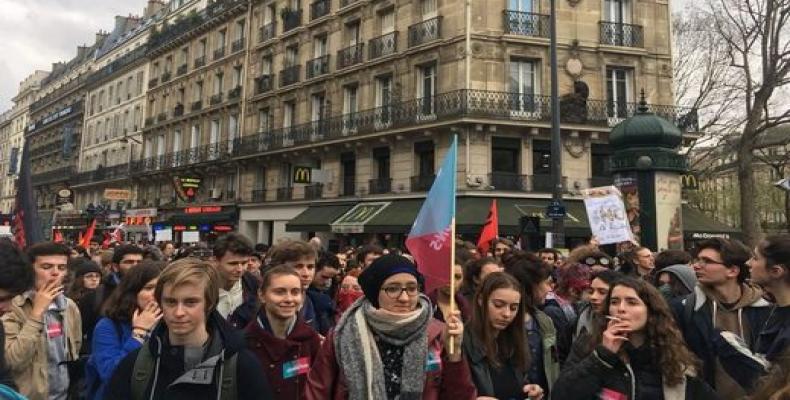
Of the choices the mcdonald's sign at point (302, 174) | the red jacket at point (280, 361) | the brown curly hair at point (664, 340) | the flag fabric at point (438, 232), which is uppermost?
the mcdonald's sign at point (302, 174)

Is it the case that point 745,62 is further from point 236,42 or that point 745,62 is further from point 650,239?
point 236,42

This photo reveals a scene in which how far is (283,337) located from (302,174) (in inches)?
831

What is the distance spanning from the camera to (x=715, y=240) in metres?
4.13

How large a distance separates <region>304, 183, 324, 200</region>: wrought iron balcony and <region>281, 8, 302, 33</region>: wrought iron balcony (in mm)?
8034

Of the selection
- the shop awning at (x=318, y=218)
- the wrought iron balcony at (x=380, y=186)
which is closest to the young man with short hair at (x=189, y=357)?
the wrought iron balcony at (x=380, y=186)

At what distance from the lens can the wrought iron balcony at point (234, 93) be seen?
103 feet

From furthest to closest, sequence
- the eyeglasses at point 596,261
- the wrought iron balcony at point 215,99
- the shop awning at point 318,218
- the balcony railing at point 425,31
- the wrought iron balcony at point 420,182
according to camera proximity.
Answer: the wrought iron balcony at point 215,99
the shop awning at point 318,218
the balcony railing at point 425,31
the wrought iron balcony at point 420,182
the eyeglasses at point 596,261

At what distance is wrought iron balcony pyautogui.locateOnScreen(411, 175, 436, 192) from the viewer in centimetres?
2143

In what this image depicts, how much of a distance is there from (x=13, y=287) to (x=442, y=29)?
20.5m

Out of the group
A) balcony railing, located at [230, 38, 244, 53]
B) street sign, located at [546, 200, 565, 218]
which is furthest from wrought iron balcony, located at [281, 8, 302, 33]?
street sign, located at [546, 200, 565, 218]

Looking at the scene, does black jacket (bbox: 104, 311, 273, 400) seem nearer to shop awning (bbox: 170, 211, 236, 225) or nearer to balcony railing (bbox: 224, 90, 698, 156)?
balcony railing (bbox: 224, 90, 698, 156)

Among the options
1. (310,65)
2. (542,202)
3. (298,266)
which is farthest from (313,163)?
(298,266)

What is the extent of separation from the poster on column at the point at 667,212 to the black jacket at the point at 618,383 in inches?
326

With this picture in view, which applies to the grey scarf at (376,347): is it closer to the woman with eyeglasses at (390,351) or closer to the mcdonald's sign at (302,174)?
the woman with eyeglasses at (390,351)
